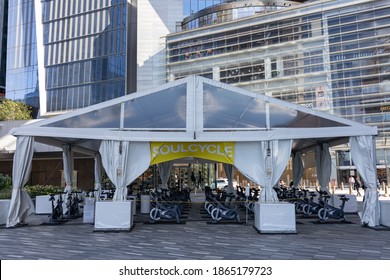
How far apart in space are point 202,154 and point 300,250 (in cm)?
365

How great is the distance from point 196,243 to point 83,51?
43443mm

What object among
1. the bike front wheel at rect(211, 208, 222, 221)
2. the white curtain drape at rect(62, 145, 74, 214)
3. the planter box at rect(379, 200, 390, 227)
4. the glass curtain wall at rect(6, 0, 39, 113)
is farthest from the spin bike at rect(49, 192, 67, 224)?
the glass curtain wall at rect(6, 0, 39, 113)

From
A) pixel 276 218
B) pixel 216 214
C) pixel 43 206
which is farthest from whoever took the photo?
pixel 43 206

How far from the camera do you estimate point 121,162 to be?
851 centimetres

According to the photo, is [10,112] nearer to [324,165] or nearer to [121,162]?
[121,162]

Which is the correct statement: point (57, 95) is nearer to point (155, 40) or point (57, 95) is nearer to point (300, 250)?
point (155, 40)

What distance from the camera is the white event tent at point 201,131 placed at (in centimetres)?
845

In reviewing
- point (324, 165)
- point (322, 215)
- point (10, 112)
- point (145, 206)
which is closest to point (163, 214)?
point (145, 206)

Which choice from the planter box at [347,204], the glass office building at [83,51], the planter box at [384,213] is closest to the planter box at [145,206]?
the planter box at [347,204]

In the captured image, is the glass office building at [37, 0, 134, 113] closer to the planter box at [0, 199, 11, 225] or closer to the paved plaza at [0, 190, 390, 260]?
the planter box at [0, 199, 11, 225]

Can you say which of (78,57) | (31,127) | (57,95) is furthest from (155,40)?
(31,127)

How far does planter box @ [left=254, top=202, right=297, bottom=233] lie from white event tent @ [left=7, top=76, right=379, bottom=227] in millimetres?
373

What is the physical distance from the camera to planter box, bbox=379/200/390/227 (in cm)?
839
